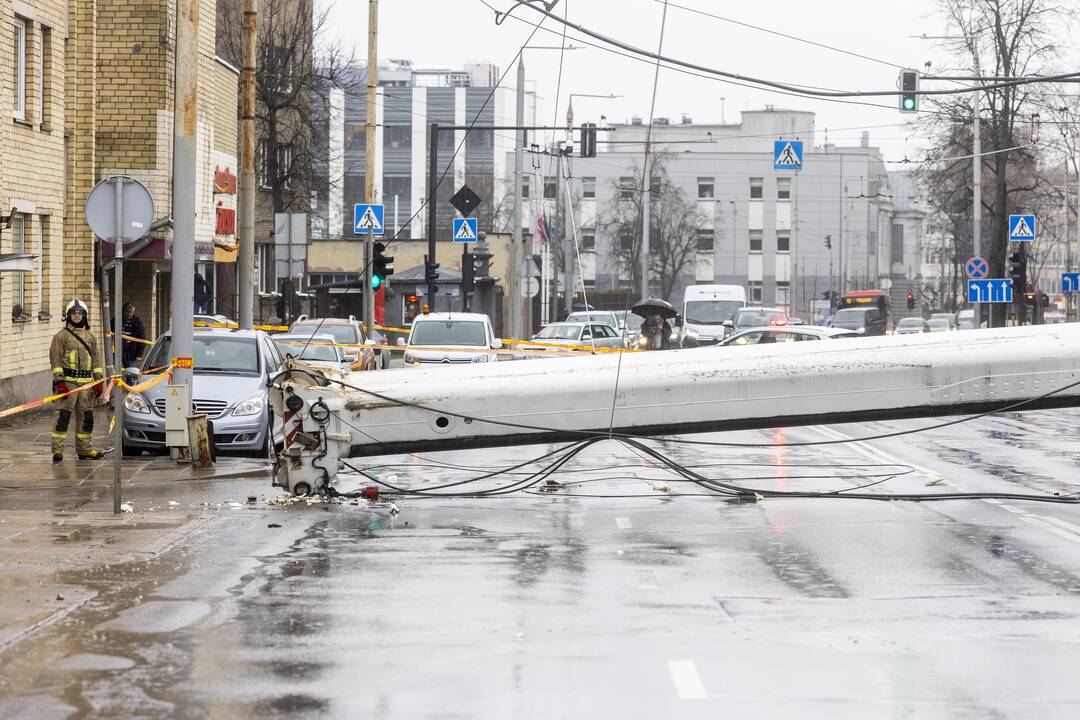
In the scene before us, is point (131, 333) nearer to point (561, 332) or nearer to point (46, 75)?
point (46, 75)

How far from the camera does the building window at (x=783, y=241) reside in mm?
114250

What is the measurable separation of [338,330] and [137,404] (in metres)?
12.3

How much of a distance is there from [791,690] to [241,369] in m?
14.1

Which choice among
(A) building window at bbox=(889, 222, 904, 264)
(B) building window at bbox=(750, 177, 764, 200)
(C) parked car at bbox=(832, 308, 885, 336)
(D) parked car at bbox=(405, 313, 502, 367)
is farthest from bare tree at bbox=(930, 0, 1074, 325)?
(A) building window at bbox=(889, 222, 904, 264)

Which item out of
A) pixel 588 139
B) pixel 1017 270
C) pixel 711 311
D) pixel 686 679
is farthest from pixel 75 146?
pixel 711 311

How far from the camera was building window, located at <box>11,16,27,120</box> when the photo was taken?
25.9 meters

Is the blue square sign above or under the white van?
above

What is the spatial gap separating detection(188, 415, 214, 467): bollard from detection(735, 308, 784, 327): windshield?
113 feet

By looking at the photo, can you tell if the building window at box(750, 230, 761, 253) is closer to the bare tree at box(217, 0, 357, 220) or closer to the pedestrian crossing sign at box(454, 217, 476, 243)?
the bare tree at box(217, 0, 357, 220)

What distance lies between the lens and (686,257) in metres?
107

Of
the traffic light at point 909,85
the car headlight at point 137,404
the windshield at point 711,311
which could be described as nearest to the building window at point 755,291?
the windshield at point 711,311

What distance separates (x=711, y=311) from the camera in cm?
5691

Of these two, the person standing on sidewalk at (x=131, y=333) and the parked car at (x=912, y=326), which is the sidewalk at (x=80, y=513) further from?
the parked car at (x=912, y=326)

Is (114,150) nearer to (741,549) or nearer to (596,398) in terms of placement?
(596,398)
